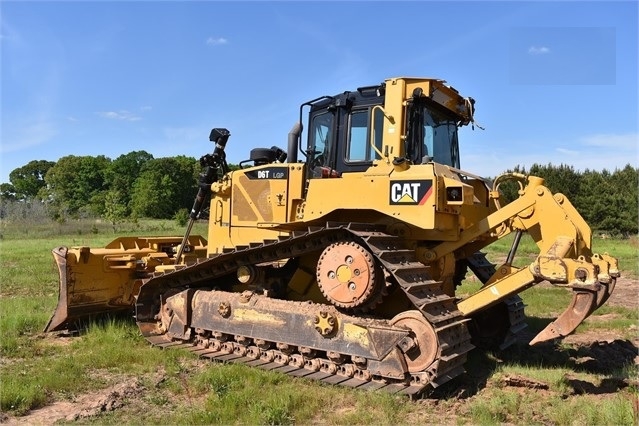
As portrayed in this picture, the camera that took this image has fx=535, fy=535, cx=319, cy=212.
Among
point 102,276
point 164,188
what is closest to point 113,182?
point 164,188

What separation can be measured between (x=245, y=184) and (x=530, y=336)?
17.0 ft

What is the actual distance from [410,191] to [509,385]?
2.41 meters

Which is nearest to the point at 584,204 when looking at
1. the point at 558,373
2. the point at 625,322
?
the point at 625,322

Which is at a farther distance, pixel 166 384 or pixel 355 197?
pixel 355 197

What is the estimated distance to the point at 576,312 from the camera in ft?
18.2

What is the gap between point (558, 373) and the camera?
20.5 ft

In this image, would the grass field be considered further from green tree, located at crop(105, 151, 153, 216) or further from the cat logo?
green tree, located at crop(105, 151, 153, 216)

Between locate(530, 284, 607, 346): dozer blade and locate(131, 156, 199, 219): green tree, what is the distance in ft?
199

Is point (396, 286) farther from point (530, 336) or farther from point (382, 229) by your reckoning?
point (530, 336)

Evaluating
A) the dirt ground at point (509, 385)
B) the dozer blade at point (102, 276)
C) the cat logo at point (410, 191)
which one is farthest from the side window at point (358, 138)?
the dozer blade at point (102, 276)

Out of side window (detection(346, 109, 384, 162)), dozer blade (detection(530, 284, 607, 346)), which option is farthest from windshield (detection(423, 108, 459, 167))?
dozer blade (detection(530, 284, 607, 346))

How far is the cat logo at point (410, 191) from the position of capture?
5922 millimetres

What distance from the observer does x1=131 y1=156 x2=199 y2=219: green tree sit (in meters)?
66.6

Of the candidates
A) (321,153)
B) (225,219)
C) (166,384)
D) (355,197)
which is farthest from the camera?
(225,219)
